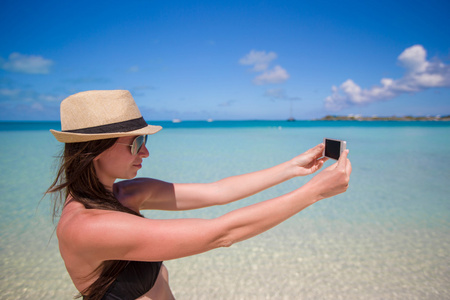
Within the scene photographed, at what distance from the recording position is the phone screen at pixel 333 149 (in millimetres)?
1487

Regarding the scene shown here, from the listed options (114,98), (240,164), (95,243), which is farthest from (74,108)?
(240,164)

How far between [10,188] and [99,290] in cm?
814

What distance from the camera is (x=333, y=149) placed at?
5.14 feet

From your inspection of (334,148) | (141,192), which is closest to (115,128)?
(141,192)

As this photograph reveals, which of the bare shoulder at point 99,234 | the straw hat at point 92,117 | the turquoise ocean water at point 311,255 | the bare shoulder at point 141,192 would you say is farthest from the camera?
the turquoise ocean water at point 311,255

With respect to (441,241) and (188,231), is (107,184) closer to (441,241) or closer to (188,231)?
(188,231)

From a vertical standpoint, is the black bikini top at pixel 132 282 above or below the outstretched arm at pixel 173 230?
below

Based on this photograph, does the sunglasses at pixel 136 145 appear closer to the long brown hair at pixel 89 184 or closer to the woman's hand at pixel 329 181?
the long brown hair at pixel 89 184

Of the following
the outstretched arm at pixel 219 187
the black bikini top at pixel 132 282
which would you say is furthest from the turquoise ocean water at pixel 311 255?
the black bikini top at pixel 132 282

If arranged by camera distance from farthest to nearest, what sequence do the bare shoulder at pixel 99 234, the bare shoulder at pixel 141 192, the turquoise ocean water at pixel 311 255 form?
the turquoise ocean water at pixel 311 255
the bare shoulder at pixel 141 192
the bare shoulder at pixel 99 234

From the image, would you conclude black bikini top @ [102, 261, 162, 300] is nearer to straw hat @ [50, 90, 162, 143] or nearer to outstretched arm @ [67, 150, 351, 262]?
outstretched arm @ [67, 150, 351, 262]

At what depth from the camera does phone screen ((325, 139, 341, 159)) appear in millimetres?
1487

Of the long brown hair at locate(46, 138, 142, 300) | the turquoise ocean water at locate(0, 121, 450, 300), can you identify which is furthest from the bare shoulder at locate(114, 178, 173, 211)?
the turquoise ocean water at locate(0, 121, 450, 300)

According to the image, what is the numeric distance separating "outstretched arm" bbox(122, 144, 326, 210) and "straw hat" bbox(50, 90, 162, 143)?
64 cm
